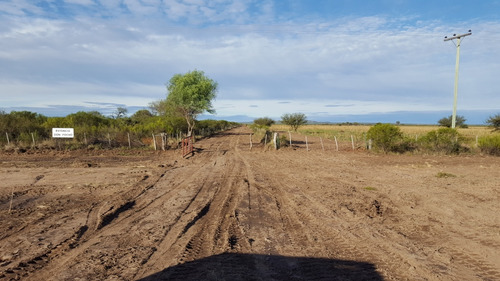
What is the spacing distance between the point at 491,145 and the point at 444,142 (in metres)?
2.80

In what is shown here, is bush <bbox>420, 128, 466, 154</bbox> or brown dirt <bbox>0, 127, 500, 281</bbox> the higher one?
bush <bbox>420, 128, 466, 154</bbox>

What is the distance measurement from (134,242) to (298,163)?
12.8 m

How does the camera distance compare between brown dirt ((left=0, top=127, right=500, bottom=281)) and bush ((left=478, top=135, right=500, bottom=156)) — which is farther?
bush ((left=478, top=135, right=500, bottom=156))

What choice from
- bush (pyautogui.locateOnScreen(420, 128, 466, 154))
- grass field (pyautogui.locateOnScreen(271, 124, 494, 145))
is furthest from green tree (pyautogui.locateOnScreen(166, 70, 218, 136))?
→ bush (pyautogui.locateOnScreen(420, 128, 466, 154))

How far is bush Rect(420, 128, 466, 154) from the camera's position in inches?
848

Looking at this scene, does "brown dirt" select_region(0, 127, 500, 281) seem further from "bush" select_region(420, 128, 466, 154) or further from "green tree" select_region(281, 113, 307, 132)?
"green tree" select_region(281, 113, 307, 132)

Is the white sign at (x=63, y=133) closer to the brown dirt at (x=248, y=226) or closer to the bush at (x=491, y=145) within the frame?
the brown dirt at (x=248, y=226)

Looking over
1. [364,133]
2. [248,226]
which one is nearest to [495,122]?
[364,133]

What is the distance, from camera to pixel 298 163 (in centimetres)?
1770

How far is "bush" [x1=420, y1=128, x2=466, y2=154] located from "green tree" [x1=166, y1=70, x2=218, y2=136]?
68.3 feet

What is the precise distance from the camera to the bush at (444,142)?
21.5 metres

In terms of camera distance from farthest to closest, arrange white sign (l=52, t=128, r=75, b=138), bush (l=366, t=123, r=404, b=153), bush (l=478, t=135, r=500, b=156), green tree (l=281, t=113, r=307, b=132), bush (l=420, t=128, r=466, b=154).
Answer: green tree (l=281, t=113, r=307, b=132)
bush (l=366, t=123, r=404, b=153)
white sign (l=52, t=128, r=75, b=138)
bush (l=420, t=128, r=466, b=154)
bush (l=478, t=135, r=500, b=156)

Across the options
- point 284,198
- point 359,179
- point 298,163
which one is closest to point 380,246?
point 284,198

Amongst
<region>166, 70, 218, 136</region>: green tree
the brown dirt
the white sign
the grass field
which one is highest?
<region>166, 70, 218, 136</region>: green tree
